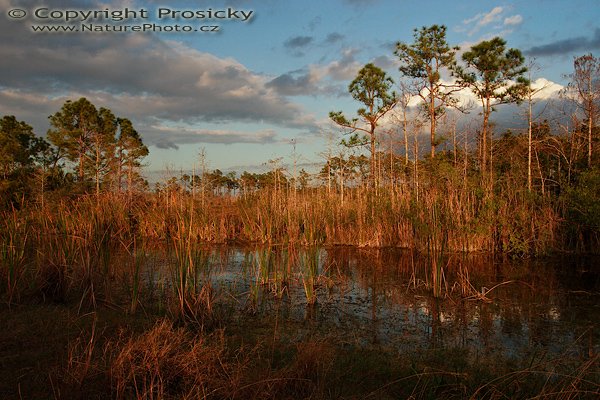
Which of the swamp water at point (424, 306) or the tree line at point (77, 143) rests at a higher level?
the tree line at point (77, 143)

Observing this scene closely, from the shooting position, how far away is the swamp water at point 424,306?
409 cm

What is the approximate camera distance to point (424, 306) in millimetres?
5328

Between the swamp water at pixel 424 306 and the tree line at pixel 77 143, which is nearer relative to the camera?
the swamp water at pixel 424 306

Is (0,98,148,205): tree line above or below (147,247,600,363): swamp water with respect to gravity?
above

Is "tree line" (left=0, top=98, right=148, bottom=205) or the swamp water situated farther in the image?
"tree line" (left=0, top=98, right=148, bottom=205)

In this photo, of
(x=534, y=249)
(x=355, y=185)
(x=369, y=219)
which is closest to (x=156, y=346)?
(x=369, y=219)

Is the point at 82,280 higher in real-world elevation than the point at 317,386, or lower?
higher

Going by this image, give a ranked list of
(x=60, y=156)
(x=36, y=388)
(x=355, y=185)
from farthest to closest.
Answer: (x=60, y=156) → (x=355, y=185) → (x=36, y=388)

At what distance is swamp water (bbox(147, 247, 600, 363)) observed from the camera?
4.09m

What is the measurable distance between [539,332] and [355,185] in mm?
9501

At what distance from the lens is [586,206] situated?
879cm

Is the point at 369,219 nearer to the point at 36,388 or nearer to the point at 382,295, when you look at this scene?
the point at 382,295

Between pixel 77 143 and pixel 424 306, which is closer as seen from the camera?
pixel 424 306

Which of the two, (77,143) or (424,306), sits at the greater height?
(77,143)
